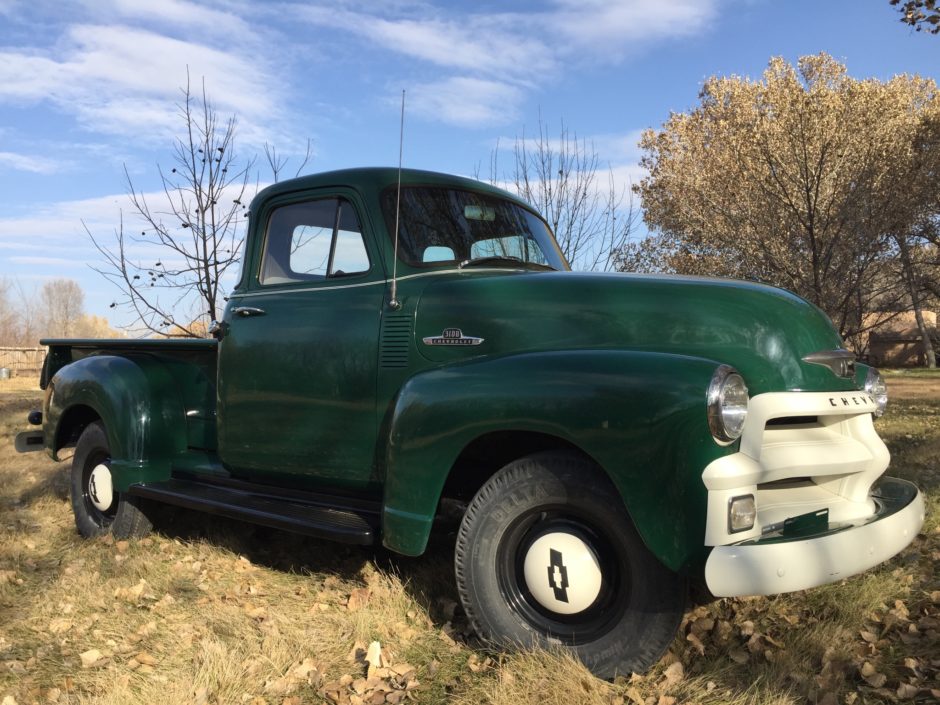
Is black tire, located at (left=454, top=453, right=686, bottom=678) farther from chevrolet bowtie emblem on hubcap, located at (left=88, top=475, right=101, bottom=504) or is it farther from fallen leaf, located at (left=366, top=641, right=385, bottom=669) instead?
chevrolet bowtie emblem on hubcap, located at (left=88, top=475, right=101, bottom=504)

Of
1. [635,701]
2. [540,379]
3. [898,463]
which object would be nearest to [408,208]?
[540,379]

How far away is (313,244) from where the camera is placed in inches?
161

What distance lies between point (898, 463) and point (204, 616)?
567 centimetres

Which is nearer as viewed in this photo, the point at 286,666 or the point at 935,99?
the point at 286,666

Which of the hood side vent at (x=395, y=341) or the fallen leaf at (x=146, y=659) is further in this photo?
the hood side vent at (x=395, y=341)

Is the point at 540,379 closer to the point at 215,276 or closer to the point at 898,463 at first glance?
the point at 898,463

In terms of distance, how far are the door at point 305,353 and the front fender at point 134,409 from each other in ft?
1.84

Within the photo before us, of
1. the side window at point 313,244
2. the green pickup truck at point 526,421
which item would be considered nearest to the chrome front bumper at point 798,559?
the green pickup truck at point 526,421

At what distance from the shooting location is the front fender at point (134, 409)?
14.7 ft

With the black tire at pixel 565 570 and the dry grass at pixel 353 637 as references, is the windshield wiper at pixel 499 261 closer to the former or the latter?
the black tire at pixel 565 570

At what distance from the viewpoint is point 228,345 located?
4.23 m

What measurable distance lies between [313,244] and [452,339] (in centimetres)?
119

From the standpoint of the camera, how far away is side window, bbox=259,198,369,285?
3863 millimetres

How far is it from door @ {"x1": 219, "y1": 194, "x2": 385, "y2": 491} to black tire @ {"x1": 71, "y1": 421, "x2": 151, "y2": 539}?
111cm
